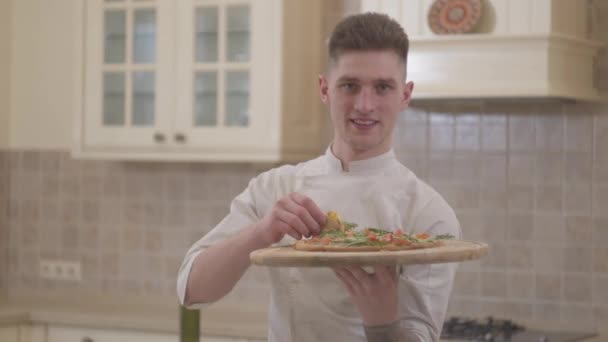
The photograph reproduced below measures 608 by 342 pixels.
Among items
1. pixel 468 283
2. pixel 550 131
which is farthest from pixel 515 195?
pixel 468 283

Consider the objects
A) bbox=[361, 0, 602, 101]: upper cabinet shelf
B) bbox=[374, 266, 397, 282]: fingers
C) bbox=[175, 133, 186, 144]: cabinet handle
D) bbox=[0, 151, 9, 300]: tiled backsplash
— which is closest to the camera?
bbox=[374, 266, 397, 282]: fingers

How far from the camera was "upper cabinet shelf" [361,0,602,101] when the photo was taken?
356 cm

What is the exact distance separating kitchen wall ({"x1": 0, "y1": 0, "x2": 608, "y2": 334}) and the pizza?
6.42ft

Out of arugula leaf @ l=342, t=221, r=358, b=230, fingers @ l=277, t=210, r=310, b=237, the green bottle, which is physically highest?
fingers @ l=277, t=210, r=310, b=237

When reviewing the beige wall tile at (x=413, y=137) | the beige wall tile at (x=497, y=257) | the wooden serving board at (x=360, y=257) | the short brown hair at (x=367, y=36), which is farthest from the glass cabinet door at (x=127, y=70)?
the wooden serving board at (x=360, y=257)

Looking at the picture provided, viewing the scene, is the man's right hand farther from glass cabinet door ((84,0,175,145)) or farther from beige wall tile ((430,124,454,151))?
glass cabinet door ((84,0,175,145))

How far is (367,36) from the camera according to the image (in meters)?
2.05

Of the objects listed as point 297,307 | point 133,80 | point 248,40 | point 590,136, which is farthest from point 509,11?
point 297,307

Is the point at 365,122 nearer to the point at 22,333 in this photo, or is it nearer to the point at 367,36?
the point at 367,36

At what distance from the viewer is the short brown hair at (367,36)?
6.71 feet

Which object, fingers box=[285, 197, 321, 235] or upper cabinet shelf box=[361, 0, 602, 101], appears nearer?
fingers box=[285, 197, 321, 235]

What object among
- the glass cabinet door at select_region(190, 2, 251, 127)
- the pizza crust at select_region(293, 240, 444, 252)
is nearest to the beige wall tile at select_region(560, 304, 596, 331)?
the glass cabinet door at select_region(190, 2, 251, 127)

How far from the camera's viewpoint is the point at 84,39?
173 inches

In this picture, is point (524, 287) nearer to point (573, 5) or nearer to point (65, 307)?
point (573, 5)
